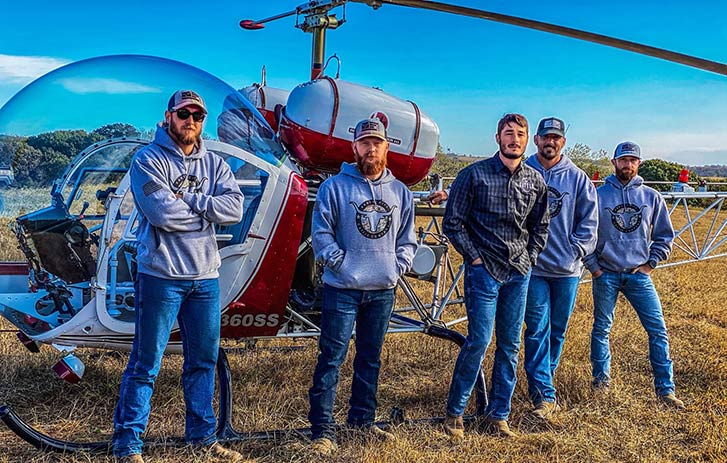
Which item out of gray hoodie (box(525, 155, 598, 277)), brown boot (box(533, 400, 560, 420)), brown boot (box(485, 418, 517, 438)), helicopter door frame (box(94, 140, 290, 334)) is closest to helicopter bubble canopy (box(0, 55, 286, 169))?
helicopter door frame (box(94, 140, 290, 334))

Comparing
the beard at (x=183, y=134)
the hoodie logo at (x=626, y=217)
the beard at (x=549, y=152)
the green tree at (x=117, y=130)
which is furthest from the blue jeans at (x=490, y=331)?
the green tree at (x=117, y=130)

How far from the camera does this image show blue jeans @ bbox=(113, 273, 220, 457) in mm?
3355

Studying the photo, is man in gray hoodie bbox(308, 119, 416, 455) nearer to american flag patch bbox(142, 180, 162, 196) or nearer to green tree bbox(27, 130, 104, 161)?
american flag patch bbox(142, 180, 162, 196)

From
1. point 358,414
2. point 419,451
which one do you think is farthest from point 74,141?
point 419,451

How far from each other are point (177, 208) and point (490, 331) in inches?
77.8

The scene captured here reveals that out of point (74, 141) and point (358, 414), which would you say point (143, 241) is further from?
point (358, 414)

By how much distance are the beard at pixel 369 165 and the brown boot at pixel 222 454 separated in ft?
5.64

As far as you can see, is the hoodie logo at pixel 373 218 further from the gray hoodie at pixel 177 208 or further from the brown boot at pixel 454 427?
the brown boot at pixel 454 427

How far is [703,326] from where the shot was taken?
23.9ft

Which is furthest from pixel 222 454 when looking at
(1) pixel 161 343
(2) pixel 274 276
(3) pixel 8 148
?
(3) pixel 8 148

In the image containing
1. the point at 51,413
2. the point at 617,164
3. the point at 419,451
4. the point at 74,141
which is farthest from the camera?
the point at 617,164

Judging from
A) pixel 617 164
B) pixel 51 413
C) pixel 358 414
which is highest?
pixel 617 164

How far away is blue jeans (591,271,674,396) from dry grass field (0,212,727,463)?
156 millimetres

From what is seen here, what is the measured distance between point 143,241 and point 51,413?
6.25 feet
